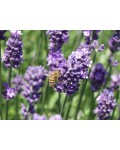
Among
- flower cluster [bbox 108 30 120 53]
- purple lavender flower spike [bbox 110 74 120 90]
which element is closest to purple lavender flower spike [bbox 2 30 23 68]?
flower cluster [bbox 108 30 120 53]

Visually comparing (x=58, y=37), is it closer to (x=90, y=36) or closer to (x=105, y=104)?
(x=90, y=36)

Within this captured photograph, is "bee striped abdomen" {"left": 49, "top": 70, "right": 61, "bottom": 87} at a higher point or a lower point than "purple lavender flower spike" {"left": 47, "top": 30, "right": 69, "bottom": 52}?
lower

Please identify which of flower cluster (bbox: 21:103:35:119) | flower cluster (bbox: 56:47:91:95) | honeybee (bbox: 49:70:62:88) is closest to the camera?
flower cluster (bbox: 56:47:91:95)

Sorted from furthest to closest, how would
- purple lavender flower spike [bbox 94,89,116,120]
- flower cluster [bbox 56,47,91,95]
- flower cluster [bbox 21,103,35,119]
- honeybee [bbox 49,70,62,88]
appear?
1. flower cluster [bbox 21,103,35,119]
2. purple lavender flower spike [bbox 94,89,116,120]
3. honeybee [bbox 49,70,62,88]
4. flower cluster [bbox 56,47,91,95]

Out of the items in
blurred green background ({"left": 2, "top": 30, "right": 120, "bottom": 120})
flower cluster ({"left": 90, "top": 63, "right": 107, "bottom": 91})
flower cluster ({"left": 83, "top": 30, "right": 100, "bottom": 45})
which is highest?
flower cluster ({"left": 83, "top": 30, "right": 100, "bottom": 45})

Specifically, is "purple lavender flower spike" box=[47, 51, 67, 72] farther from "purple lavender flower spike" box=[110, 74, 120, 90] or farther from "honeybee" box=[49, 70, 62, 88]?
"purple lavender flower spike" box=[110, 74, 120, 90]
